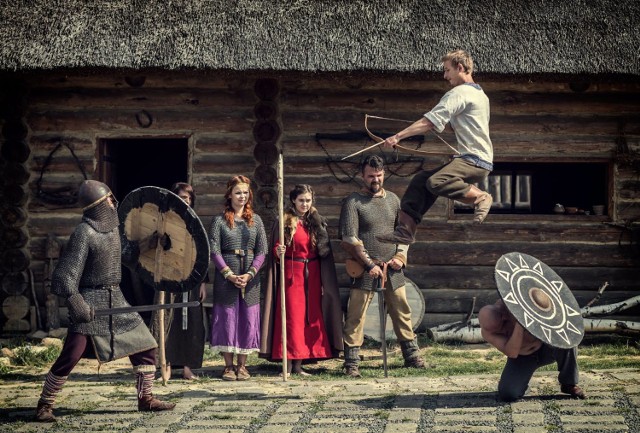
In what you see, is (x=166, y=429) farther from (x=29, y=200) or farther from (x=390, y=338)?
(x=29, y=200)

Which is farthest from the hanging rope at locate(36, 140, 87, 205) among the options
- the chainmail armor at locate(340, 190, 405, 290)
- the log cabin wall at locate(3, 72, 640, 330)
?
the chainmail armor at locate(340, 190, 405, 290)

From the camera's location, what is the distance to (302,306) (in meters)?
8.70

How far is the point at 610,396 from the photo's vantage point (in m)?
6.92

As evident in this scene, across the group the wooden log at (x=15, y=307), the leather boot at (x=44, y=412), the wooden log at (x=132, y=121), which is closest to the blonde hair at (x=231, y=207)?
the wooden log at (x=132, y=121)

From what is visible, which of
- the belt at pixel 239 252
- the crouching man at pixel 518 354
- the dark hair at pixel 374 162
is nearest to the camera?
the crouching man at pixel 518 354

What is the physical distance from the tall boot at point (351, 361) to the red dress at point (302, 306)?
0.24 m

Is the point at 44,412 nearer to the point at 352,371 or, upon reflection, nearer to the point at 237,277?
the point at 237,277

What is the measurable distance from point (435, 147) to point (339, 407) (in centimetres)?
390

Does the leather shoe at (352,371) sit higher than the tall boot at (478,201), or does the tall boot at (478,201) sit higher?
the tall boot at (478,201)

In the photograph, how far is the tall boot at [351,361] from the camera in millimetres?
8398

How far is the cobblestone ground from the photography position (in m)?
6.21

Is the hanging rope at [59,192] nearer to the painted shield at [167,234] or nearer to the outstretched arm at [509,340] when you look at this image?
the painted shield at [167,234]

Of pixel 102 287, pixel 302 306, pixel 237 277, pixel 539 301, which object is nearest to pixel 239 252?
pixel 237 277

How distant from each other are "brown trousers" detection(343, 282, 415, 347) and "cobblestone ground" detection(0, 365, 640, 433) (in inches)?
25.2
